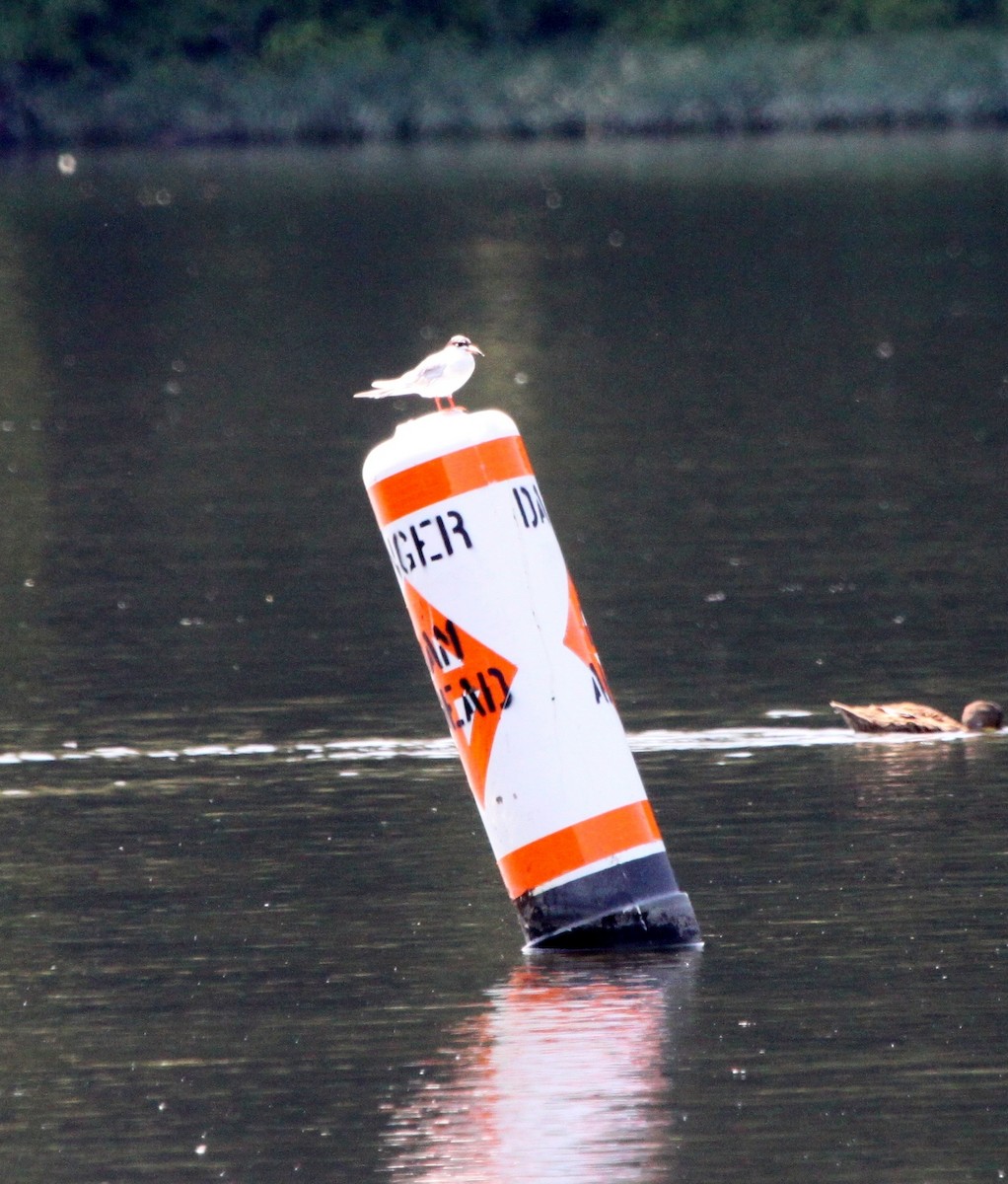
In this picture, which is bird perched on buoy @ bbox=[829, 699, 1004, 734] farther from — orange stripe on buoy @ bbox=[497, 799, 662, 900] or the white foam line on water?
orange stripe on buoy @ bbox=[497, 799, 662, 900]

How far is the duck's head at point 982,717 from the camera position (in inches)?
474

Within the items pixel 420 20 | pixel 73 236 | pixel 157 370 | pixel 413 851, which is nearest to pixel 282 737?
pixel 413 851

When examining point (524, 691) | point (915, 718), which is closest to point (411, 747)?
point (915, 718)

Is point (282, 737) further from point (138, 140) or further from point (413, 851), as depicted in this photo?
point (138, 140)

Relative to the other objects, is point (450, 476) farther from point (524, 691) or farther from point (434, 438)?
point (524, 691)

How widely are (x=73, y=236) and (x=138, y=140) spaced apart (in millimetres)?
32253

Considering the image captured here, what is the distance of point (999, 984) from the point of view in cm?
857

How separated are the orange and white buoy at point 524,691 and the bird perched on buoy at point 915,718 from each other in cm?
304

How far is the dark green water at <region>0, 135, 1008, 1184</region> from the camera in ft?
25.0

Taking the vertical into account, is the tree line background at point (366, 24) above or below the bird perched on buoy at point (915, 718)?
Result: above

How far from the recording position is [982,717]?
474 inches

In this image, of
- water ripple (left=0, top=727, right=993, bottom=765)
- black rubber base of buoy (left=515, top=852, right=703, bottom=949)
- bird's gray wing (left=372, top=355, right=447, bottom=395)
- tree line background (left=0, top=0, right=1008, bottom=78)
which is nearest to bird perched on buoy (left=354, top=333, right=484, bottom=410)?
bird's gray wing (left=372, top=355, right=447, bottom=395)

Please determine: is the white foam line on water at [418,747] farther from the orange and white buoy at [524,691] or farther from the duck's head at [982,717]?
the orange and white buoy at [524,691]

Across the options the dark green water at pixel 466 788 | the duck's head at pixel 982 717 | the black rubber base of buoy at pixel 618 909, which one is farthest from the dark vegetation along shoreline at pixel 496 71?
the black rubber base of buoy at pixel 618 909
